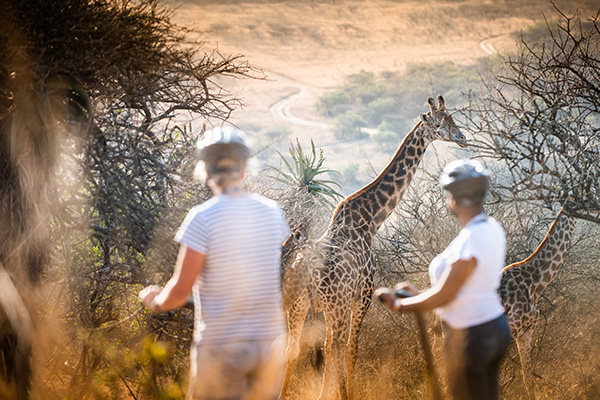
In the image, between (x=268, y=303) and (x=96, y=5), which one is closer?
(x=268, y=303)

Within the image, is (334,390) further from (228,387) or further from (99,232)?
(228,387)

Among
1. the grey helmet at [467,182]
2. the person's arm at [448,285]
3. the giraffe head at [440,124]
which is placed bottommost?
the person's arm at [448,285]

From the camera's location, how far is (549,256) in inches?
319

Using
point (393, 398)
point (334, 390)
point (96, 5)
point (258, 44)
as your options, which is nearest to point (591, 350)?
point (393, 398)

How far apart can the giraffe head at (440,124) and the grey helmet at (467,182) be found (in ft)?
16.3

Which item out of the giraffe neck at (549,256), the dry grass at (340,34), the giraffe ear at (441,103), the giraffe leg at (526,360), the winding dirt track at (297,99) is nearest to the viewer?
the giraffe leg at (526,360)

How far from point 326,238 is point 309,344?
2616 mm

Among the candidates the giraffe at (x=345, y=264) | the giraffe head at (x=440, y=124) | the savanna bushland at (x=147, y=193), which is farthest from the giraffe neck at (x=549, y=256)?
the giraffe head at (x=440, y=124)

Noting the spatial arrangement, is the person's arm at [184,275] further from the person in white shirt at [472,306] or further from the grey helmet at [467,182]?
the grey helmet at [467,182]

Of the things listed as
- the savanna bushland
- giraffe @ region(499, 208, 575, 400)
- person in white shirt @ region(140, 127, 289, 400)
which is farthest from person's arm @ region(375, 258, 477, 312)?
giraffe @ region(499, 208, 575, 400)

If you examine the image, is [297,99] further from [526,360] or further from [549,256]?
[526,360]

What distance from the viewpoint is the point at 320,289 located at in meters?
8.42

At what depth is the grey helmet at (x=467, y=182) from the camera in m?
3.97

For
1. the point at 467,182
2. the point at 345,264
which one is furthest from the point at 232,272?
the point at 345,264
